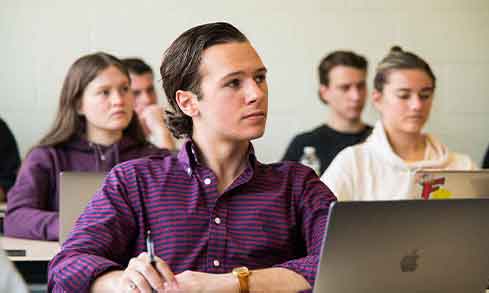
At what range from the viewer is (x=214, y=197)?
179cm

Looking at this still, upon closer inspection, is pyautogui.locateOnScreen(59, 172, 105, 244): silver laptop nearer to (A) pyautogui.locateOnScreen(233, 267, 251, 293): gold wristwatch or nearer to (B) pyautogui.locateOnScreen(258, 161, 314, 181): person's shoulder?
(B) pyautogui.locateOnScreen(258, 161, 314, 181): person's shoulder

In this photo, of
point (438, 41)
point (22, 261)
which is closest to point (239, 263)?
point (22, 261)

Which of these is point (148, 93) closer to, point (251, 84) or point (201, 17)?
point (201, 17)

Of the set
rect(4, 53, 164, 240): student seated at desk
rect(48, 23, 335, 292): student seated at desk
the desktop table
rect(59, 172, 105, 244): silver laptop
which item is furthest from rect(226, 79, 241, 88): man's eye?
rect(4, 53, 164, 240): student seated at desk

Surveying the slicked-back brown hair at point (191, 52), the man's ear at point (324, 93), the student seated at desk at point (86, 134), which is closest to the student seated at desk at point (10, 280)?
the slicked-back brown hair at point (191, 52)

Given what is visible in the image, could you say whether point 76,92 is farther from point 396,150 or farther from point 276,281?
point 276,281

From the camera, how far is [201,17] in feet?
14.7

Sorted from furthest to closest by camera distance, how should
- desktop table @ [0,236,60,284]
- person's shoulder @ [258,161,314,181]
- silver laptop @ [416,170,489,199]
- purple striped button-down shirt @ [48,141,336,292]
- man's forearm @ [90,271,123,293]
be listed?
desktop table @ [0,236,60,284] → silver laptop @ [416,170,489,199] → person's shoulder @ [258,161,314,181] → purple striped button-down shirt @ [48,141,336,292] → man's forearm @ [90,271,123,293]

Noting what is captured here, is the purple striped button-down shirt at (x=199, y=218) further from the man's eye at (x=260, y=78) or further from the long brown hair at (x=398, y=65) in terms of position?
the long brown hair at (x=398, y=65)

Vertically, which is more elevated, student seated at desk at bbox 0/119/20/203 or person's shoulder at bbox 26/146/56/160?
person's shoulder at bbox 26/146/56/160

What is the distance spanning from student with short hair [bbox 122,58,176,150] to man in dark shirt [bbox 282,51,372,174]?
70cm

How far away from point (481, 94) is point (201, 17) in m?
1.64

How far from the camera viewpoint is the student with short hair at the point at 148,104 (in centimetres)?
421

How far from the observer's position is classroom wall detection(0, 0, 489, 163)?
14.5ft
